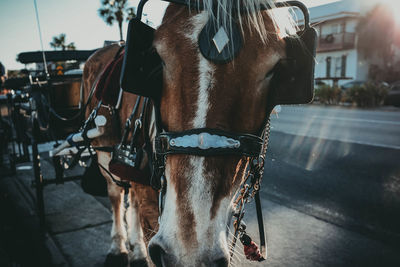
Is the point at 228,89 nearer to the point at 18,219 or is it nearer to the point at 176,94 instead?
the point at 176,94

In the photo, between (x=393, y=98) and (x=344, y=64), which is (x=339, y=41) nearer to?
(x=344, y=64)

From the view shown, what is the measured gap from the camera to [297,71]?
1.43 m

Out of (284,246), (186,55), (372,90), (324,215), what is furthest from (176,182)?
(372,90)

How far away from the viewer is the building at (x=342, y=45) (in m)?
33.6

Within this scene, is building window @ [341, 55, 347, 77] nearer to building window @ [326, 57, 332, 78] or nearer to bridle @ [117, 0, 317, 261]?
building window @ [326, 57, 332, 78]

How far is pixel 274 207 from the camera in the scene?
15.0 feet

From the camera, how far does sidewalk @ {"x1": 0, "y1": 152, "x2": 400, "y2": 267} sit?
3.25 metres

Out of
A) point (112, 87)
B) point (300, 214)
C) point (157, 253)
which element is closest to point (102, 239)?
point (112, 87)

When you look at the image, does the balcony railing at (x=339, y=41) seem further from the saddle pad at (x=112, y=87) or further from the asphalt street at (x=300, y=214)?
the saddle pad at (x=112, y=87)

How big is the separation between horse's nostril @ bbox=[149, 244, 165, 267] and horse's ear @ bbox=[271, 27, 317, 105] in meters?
0.80

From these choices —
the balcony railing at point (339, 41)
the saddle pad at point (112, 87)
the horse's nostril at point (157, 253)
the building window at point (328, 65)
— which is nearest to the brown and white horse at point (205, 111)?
the horse's nostril at point (157, 253)

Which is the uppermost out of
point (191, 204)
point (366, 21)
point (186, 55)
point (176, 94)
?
A: point (366, 21)

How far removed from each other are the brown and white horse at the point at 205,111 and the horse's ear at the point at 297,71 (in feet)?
0.22

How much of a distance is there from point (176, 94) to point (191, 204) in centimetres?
46
